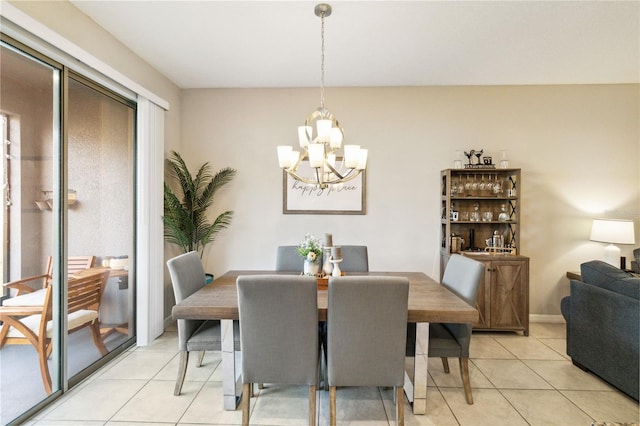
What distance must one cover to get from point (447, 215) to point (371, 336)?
2.15 m

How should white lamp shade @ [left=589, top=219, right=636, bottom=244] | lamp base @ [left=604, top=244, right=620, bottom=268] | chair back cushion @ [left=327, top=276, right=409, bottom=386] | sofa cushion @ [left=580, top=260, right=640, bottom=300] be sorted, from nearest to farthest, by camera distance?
chair back cushion @ [left=327, top=276, right=409, bottom=386]
sofa cushion @ [left=580, top=260, right=640, bottom=300]
white lamp shade @ [left=589, top=219, right=636, bottom=244]
lamp base @ [left=604, top=244, right=620, bottom=268]

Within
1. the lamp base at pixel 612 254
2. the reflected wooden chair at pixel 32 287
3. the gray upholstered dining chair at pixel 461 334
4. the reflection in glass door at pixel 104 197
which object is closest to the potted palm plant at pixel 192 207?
the reflection in glass door at pixel 104 197

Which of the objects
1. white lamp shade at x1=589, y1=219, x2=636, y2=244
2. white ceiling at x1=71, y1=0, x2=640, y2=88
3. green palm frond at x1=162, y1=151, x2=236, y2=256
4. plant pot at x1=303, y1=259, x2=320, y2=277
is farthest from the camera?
green palm frond at x1=162, y1=151, x2=236, y2=256

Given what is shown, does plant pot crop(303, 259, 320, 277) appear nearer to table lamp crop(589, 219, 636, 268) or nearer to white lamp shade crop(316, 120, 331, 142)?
white lamp shade crop(316, 120, 331, 142)

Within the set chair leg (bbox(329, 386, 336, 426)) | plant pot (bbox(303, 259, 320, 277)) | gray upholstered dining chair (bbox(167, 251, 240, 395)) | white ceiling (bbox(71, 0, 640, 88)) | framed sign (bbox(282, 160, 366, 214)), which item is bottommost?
chair leg (bbox(329, 386, 336, 426))

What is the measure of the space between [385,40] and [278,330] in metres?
2.45

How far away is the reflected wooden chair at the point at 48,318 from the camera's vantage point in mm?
1927

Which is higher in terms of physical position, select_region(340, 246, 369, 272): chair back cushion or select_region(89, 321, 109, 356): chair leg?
select_region(340, 246, 369, 272): chair back cushion

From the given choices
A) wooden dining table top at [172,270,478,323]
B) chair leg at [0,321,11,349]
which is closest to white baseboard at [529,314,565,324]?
wooden dining table top at [172,270,478,323]

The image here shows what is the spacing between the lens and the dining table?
6.02ft

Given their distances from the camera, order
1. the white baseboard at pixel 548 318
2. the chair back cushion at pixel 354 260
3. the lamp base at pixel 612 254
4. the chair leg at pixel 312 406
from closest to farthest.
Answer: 1. the chair leg at pixel 312 406
2. the chair back cushion at pixel 354 260
3. the lamp base at pixel 612 254
4. the white baseboard at pixel 548 318

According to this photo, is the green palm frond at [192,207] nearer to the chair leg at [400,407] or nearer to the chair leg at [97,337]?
the chair leg at [97,337]

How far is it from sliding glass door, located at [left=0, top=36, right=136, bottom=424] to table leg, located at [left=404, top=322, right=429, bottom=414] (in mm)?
2462

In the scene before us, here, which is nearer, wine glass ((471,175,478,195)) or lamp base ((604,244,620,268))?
lamp base ((604,244,620,268))
